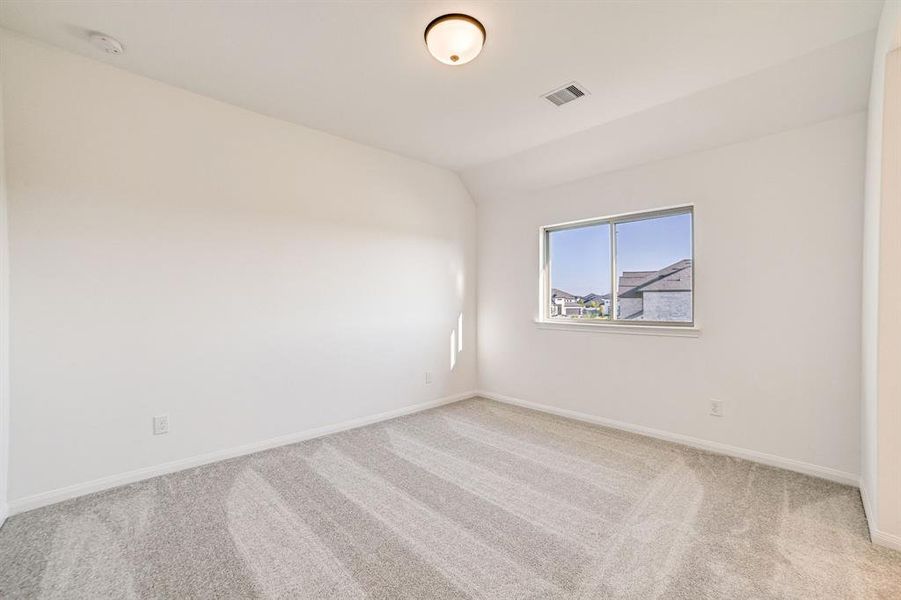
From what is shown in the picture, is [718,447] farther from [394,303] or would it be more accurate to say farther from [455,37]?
[455,37]

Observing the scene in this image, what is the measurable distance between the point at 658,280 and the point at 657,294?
0.41 feet

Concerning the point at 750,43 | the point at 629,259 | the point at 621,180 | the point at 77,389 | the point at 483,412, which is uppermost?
the point at 750,43

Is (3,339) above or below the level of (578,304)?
below

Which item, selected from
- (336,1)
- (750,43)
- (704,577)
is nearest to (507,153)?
(750,43)

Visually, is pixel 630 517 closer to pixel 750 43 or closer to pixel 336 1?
pixel 750 43

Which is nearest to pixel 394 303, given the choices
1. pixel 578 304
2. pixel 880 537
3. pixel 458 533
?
pixel 578 304

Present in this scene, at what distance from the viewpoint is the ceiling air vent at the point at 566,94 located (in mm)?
2588

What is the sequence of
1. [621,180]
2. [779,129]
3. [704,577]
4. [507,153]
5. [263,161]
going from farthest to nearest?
[507,153], [621,180], [263,161], [779,129], [704,577]

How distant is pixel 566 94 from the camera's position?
269 cm

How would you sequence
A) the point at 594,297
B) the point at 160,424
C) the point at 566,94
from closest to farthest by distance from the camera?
1. the point at 160,424
2. the point at 566,94
3. the point at 594,297

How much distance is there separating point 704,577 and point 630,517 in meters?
0.47

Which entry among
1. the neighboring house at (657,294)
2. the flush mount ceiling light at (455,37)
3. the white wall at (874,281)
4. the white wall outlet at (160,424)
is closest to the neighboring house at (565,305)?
the neighboring house at (657,294)

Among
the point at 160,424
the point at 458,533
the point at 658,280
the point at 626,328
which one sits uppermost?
the point at 658,280

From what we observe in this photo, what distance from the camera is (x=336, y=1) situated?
1.85 m
